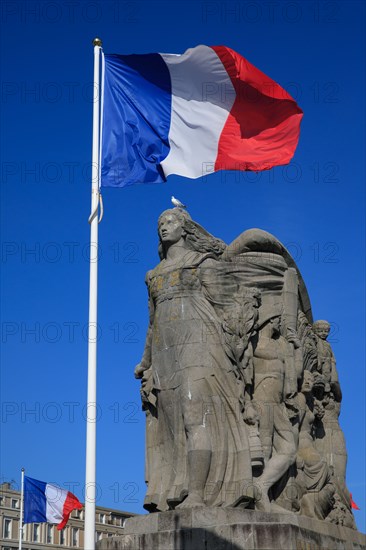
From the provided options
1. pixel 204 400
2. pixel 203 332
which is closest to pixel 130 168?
pixel 203 332

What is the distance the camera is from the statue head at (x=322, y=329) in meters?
19.4

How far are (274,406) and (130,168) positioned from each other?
19.3ft

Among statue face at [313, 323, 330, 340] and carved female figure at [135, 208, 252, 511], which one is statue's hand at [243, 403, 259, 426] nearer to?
carved female figure at [135, 208, 252, 511]

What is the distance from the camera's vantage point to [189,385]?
1504 centimetres

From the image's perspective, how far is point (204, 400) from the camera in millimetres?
14938

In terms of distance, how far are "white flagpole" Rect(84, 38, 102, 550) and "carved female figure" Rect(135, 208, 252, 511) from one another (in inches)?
40.0

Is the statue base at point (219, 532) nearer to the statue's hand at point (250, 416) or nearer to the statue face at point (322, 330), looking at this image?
the statue's hand at point (250, 416)

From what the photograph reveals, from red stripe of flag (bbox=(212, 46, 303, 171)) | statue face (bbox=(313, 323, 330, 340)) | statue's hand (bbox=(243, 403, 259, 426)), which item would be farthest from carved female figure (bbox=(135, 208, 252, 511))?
statue face (bbox=(313, 323, 330, 340))

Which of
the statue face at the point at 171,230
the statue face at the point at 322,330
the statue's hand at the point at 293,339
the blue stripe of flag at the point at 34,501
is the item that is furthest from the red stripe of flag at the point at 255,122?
the blue stripe of flag at the point at 34,501

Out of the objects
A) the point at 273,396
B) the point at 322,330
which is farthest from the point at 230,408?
the point at 322,330

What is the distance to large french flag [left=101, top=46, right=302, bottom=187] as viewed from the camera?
1820 centimetres

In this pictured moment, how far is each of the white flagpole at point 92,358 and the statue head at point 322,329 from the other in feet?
18.0

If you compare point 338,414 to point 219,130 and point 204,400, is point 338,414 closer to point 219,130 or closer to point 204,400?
point 204,400

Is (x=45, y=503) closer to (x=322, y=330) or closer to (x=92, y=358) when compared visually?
(x=322, y=330)
